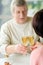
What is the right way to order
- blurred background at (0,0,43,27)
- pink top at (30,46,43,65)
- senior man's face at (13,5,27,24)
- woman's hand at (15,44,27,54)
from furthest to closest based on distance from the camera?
blurred background at (0,0,43,27)
senior man's face at (13,5,27,24)
woman's hand at (15,44,27,54)
pink top at (30,46,43,65)

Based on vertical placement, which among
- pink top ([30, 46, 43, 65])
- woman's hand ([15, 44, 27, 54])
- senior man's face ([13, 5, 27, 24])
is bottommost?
woman's hand ([15, 44, 27, 54])

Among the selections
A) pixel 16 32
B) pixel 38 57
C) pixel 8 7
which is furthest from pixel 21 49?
pixel 8 7

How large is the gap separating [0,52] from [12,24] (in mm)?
321

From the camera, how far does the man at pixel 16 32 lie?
1.86 meters

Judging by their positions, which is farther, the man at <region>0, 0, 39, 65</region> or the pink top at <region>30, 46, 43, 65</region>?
the man at <region>0, 0, 39, 65</region>

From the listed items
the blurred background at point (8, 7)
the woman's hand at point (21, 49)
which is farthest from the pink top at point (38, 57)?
the blurred background at point (8, 7)

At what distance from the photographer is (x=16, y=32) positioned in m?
1.99

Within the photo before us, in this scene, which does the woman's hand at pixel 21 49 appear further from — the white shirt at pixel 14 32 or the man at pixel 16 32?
the white shirt at pixel 14 32

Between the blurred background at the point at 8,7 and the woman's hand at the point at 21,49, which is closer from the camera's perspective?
the woman's hand at the point at 21,49

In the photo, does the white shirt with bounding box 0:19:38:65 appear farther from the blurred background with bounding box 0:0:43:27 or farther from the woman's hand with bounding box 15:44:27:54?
the blurred background with bounding box 0:0:43:27

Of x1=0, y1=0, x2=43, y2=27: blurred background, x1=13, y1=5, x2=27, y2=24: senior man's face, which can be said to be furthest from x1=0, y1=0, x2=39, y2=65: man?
x1=0, y1=0, x2=43, y2=27: blurred background

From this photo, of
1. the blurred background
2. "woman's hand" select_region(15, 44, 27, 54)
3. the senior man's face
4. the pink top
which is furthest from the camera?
the blurred background

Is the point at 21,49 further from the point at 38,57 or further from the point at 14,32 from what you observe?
the point at 38,57

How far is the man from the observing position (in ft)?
6.11
